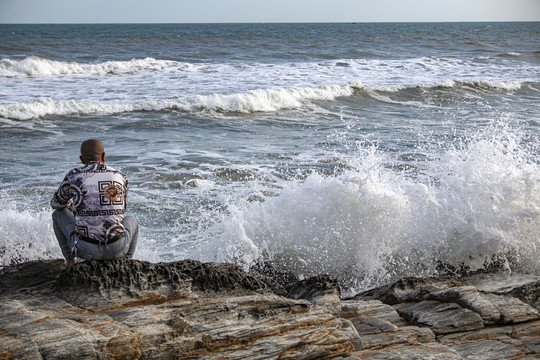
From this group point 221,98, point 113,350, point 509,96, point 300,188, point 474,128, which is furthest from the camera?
point 509,96

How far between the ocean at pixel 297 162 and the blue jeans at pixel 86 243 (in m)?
1.78

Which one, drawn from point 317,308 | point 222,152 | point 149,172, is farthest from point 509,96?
point 317,308

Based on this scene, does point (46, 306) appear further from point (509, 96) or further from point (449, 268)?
point (509, 96)

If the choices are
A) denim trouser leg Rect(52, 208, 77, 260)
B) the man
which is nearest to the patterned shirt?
→ the man

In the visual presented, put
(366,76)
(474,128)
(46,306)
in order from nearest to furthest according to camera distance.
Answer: (46,306)
(474,128)
(366,76)

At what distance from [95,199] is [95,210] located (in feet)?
0.25

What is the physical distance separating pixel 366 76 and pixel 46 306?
2148 cm

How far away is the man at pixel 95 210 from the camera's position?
12.9ft

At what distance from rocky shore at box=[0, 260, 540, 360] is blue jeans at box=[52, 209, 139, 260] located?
0.17 metres

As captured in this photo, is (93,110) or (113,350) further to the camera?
(93,110)

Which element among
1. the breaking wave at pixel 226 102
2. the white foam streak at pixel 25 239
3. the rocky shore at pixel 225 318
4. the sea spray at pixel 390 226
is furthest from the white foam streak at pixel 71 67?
the rocky shore at pixel 225 318

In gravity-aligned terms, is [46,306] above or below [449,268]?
above

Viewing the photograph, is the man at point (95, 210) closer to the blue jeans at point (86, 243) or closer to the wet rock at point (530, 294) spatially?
the blue jeans at point (86, 243)

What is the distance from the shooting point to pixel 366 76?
23.5 m
